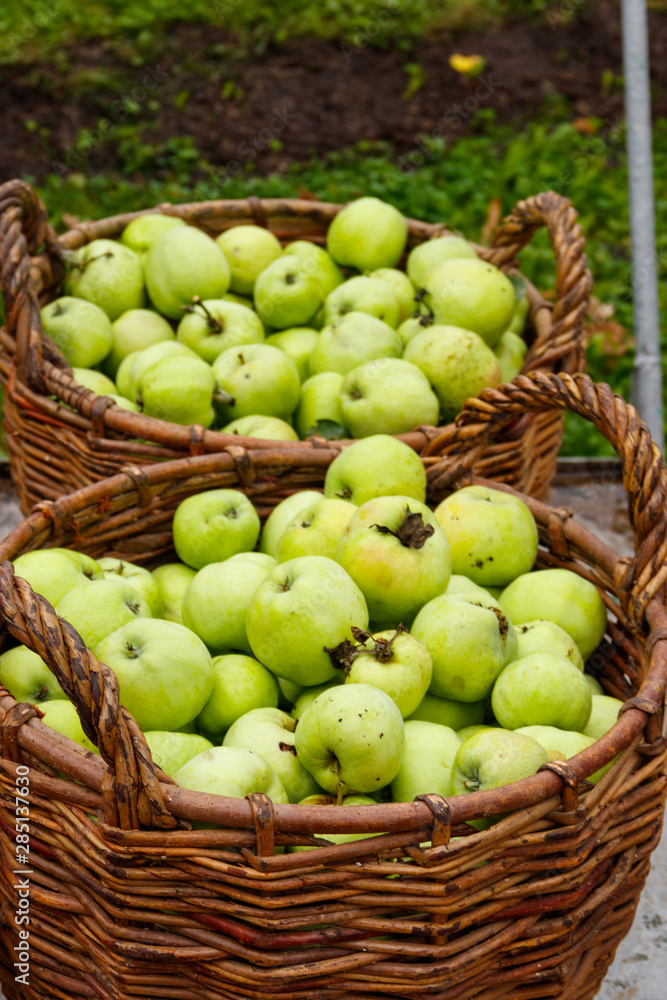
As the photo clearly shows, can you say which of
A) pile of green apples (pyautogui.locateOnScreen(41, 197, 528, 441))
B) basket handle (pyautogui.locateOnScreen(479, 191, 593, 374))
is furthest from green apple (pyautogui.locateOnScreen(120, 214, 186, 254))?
basket handle (pyautogui.locateOnScreen(479, 191, 593, 374))

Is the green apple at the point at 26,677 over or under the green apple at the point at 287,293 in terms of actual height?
under

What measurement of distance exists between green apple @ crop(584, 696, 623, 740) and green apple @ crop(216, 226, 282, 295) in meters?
1.66

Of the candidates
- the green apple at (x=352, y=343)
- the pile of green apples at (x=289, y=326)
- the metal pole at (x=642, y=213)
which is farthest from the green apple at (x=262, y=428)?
the metal pole at (x=642, y=213)

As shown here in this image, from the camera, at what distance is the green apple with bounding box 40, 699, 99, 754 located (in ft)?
4.28

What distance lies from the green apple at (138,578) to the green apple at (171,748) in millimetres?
373

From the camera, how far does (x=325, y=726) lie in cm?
116

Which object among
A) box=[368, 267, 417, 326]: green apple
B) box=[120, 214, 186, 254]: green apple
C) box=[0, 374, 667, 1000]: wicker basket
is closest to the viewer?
box=[0, 374, 667, 1000]: wicker basket

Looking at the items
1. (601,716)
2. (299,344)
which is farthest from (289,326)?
(601,716)

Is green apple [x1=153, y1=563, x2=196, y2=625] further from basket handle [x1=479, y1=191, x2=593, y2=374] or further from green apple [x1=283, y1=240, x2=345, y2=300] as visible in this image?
green apple [x1=283, y1=240, x2=345, y2=300]

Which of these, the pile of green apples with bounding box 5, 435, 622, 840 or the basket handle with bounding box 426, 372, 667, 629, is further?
the basket handle with bounding box 426, 372, 667, 629

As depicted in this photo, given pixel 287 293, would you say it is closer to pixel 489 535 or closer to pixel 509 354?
pixel 509 354

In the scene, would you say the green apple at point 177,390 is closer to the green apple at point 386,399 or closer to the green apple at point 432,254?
the green apple at point 386,399

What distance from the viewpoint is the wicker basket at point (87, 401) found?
76.4 inches

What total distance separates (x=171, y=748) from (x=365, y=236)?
186cm
